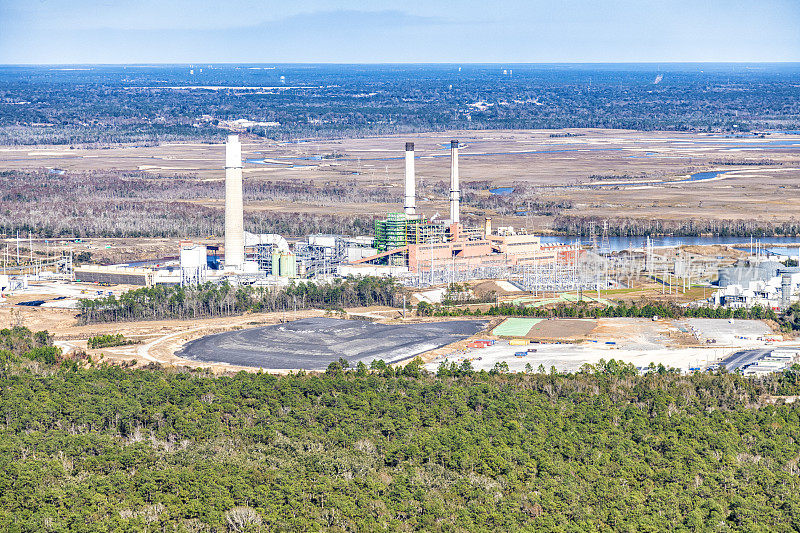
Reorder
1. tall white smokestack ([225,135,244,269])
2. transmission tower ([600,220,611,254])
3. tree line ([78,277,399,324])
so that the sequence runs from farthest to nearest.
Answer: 1. transmission tower ([600,220,611,254])
2. tall white smokestack ([225,135,244,269])
3. tree line ([78,277,399,324])

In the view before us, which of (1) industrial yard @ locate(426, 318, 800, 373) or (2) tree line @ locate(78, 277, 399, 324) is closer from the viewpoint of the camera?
(1) industrial yard @ locate(426, 318, 800, 373)

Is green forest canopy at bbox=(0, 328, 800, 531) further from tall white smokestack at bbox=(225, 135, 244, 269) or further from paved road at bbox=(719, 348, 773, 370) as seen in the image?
→ tall white smokestack at bbox=(225, 135, 244, 269)

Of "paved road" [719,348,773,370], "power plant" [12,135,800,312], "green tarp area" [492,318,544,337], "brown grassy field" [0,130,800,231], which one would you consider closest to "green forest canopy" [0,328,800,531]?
"paved road" [719,348,773,370]

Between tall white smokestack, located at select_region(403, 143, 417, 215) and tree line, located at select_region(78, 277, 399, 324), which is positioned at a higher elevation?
tall white smokestack, located at select_region(403, 143, 417, 215)

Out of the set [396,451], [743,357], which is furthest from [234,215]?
[396,451]

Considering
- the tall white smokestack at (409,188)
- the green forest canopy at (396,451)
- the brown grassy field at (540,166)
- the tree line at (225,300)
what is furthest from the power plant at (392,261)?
the green forest canopy at (396,451)

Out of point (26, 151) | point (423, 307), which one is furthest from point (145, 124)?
point (423, 307)

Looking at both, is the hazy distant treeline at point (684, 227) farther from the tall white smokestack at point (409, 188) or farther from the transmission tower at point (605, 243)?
the tall white smokestack at point (409, 188)
